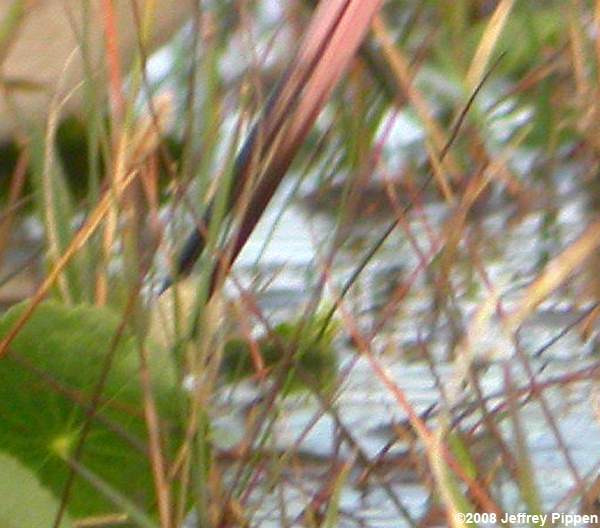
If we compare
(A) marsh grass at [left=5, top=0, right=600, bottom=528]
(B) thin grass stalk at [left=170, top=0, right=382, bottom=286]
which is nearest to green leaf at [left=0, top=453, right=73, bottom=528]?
(A) marsh grass at [left=5, top=0, right=600, bottom=528]

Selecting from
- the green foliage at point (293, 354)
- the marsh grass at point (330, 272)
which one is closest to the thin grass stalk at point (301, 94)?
the marsh grass at point (330, 272)

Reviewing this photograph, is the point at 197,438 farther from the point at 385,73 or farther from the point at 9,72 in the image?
the point at 9,72

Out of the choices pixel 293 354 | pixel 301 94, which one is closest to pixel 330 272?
pixel 293 354

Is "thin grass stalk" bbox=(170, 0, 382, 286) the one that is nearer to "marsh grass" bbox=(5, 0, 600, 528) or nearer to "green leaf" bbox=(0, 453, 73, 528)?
"marsh grass" bbox=(5, 0, 600, 528)

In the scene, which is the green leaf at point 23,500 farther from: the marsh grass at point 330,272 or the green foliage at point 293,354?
the green foliage at point 293,354

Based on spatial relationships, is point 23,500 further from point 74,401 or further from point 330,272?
point 330,272

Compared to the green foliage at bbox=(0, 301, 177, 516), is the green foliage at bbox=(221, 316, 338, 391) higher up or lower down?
higher up

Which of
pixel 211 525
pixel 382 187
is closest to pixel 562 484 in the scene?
pixel 211 525
